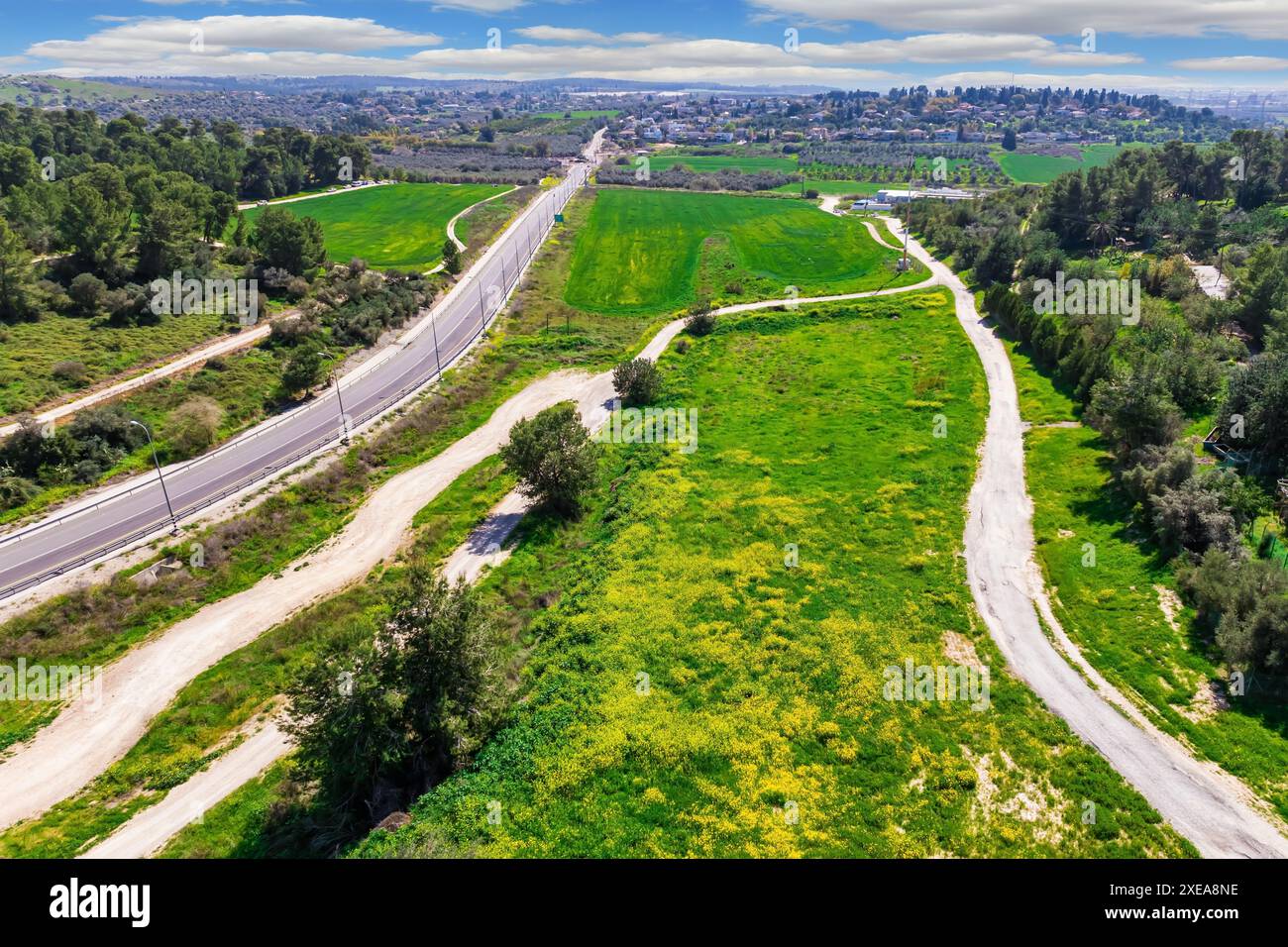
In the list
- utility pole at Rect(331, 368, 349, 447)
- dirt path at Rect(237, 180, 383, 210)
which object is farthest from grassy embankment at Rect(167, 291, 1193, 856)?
dirt path at Rect(237, 180, 383, 210)

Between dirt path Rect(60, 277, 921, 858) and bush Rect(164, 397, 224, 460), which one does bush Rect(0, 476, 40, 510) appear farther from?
dirt path Rect(60, 277, 921, 858)

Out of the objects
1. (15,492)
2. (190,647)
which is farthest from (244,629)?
(15,492)

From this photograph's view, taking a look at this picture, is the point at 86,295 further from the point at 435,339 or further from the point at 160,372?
the point at 435,339

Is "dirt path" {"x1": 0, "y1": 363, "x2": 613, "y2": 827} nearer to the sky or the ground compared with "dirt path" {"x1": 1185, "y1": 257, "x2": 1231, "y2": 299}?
nearer to the ground

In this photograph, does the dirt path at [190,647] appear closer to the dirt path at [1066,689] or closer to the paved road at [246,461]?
the paved road at [246,461]

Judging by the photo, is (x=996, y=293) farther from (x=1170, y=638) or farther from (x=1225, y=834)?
(x=1225, y=834)
